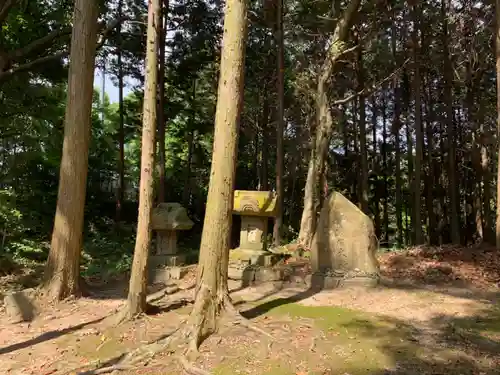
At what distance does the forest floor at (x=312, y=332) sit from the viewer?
493 cm

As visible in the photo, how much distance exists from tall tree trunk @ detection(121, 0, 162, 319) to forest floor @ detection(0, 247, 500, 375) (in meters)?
0.39

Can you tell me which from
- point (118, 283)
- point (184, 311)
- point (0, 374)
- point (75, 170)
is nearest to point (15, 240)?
point (118, 283)

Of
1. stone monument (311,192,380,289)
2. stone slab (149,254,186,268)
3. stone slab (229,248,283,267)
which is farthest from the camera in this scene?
stone slab (149,254,186,268)

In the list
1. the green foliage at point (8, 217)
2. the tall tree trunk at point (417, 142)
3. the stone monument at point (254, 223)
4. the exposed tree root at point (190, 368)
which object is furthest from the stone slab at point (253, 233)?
the tall tree trunk at point (417, 142)

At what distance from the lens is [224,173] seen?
638 cm

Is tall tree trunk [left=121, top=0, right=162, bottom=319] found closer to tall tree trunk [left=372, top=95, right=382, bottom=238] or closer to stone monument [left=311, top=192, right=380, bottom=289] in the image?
stone monument [left=311, top=192, right=380, bottom=289]

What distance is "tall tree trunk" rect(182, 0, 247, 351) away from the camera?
6.31 metres

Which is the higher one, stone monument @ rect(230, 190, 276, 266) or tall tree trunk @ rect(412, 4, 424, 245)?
tall tree trunk @ rect(412, 4, 424, 245)

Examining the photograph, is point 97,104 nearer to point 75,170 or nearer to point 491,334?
point 75,170

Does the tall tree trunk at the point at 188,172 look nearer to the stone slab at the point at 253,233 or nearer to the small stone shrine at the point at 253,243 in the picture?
the stone slab at the point at 253,233

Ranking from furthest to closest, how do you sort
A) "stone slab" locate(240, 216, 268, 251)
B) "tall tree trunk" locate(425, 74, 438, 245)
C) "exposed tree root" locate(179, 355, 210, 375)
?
"tall tree trunk" locate(425, 74, 438, 245) < "stone slab" locate(240, 216, 268, 251) < "exposed tree root" locate(179, 355, 210, 375)

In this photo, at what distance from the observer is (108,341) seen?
5.95m

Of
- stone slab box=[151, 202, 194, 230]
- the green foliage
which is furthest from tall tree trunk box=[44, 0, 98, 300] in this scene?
the green foliage

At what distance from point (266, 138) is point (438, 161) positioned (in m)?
11.5
